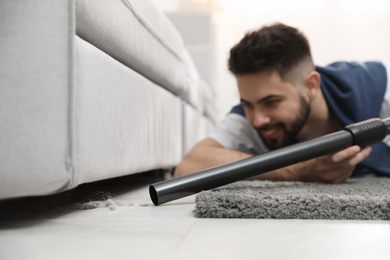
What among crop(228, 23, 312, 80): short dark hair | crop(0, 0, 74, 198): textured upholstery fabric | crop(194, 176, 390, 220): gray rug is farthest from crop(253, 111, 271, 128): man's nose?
crop(0, 0, 74, 198): textured upholstery fabric

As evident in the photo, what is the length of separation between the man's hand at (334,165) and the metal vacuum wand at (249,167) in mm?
35

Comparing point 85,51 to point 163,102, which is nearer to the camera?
point 85,51

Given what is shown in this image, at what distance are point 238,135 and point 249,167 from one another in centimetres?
48

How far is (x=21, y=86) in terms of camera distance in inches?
18.3

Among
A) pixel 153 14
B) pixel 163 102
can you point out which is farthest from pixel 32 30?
pixel 163 102

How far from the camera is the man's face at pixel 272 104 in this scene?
1031mm

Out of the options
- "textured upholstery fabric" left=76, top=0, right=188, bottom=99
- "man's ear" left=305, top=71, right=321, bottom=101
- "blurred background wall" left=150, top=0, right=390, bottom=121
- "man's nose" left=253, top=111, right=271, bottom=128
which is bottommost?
"man's nose" left=253, top=111, right=271, bottom=128

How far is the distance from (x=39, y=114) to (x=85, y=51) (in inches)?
4.8

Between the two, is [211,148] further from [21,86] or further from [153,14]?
[21,86]

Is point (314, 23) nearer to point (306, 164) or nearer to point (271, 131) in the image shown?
point (271, 131)

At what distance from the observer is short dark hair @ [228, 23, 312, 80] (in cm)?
104

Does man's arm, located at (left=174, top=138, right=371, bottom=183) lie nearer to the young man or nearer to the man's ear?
the young man

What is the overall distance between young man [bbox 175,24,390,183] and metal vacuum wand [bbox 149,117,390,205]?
0.26 m

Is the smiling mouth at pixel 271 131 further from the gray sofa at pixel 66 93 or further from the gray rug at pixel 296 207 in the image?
the gray rug at pixel 296 207
